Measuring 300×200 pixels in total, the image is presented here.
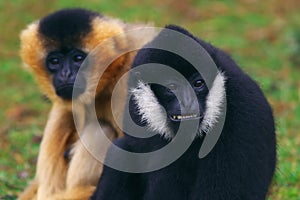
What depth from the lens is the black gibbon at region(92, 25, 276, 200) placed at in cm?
647

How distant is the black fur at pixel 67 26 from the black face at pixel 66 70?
0.61 ft

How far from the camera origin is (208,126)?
660cm

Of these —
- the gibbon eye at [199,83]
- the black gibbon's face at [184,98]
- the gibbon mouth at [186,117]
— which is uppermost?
the gibbon eye at [199,83]

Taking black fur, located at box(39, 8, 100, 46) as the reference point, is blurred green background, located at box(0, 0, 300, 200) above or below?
below

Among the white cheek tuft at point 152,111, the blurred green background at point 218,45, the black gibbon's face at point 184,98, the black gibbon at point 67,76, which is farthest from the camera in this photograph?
the blurred green background at point 218,45

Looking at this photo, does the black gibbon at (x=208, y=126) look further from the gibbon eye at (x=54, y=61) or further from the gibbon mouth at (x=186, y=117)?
the gibbon eye at (x=54, y=61)

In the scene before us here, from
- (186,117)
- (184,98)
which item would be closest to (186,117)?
(186,117)

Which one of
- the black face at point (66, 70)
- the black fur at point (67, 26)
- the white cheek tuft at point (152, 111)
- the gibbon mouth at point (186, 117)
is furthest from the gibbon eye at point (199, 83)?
the black fur at point (67, 26)

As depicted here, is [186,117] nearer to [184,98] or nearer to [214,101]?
[184,98]

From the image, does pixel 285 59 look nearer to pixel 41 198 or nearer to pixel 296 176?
pixel 296 176

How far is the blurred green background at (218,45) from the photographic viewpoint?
10477mm

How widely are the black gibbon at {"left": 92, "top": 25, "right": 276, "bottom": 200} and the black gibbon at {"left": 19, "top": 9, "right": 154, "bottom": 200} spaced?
6.34 ft

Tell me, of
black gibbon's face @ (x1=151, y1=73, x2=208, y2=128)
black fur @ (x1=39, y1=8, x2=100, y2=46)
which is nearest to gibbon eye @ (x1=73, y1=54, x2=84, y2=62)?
black fur @ (x1=39, y1=8, x2=100, y2=46)

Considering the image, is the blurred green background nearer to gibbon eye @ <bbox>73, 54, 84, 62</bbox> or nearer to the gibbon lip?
gibbon eye @ <bbox>73, 54, 84, 62</bbox>
